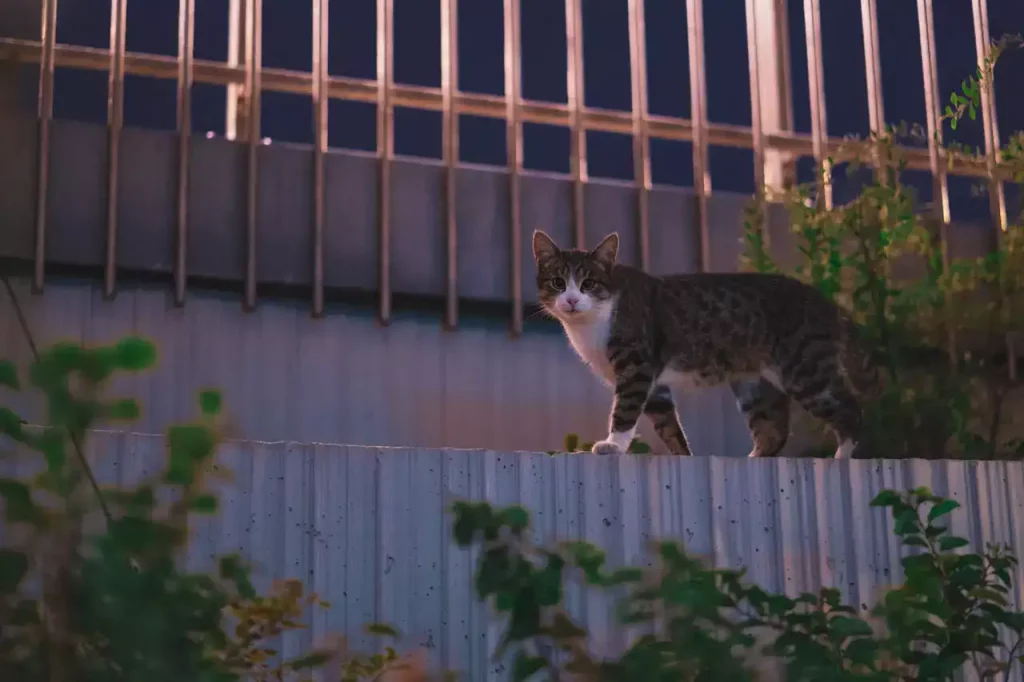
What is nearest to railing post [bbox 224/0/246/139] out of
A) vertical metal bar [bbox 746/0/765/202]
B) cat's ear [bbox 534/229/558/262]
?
cat's ear [bbox 534/229/558/262]

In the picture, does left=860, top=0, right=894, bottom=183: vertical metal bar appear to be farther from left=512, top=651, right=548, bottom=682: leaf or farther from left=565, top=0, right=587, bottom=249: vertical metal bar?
left=512, top=651, right=548, bottom=682: leaf

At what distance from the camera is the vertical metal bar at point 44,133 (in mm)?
4688

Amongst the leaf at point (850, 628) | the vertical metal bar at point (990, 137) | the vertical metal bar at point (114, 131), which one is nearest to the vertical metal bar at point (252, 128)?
the vertical metal bar at point (114, 131)

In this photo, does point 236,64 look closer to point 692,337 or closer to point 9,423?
point 692,337

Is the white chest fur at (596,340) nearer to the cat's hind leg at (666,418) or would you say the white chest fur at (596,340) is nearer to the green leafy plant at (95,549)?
the cat's hind leg at (666,418)

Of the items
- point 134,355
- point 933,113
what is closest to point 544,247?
point 134,355

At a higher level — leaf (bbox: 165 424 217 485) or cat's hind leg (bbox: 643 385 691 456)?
cat's hind leg (bbox: 643 385 691 456)

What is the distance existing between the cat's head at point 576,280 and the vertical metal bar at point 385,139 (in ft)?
5.12

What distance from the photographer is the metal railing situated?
16.3 ft

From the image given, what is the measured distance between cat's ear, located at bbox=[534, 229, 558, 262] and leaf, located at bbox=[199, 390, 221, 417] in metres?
2.95

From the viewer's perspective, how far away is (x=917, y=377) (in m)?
4.99

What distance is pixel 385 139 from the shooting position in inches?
208

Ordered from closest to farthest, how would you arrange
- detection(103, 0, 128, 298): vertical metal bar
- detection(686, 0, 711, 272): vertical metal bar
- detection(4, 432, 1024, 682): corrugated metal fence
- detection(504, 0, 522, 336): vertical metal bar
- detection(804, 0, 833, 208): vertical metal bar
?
detection(4, 432, 1024, 682): corrugated metal fence, detection(103, 0, 128, 298): vertical metal bar, detection(504, 0, 522, 336): vertical metal bar, detection(686, 0, 711, 272): vertical metal bar, detection(804, 0, 833, 208): vertical metal bar

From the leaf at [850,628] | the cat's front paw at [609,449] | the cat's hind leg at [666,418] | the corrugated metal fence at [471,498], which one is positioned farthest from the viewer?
the cat's hind leg at [666,418]
